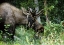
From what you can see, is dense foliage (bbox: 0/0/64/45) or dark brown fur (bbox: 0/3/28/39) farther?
dark brown fur (bbox: 0/3/28/39)

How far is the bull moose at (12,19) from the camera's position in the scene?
11.5 metres

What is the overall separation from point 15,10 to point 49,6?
2012mm

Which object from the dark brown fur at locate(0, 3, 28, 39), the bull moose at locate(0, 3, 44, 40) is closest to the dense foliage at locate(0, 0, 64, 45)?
the bull moose at locate(0, 3, 44, 40)

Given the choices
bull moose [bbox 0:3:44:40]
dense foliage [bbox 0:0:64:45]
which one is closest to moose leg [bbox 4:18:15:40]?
bull moose [bbox 0:3:44:40]

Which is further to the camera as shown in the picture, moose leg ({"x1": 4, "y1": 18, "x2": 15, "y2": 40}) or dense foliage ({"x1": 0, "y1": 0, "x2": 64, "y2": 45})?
moose leg ({"x1": 4, "y1": 18, "x2": 15, "y2": 40})

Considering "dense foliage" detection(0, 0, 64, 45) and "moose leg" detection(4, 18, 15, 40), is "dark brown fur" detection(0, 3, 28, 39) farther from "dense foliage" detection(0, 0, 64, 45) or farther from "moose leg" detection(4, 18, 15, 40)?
"dense foliage" detection(0, 0, 64, 45)

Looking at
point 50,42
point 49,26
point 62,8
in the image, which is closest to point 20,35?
point 49,26

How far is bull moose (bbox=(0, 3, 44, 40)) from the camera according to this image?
454 inches

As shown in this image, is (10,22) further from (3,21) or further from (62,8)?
(62,8)

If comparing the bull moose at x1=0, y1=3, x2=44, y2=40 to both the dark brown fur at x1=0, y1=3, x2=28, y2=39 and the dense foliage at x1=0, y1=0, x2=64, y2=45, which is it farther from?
the dense foliage at x1=0, y1=0, x2=64, y2=45

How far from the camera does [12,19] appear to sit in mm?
11656

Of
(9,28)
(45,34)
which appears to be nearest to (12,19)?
(9,28)

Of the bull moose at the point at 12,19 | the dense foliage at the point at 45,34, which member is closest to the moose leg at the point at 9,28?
the bull moose at the point at 12,19

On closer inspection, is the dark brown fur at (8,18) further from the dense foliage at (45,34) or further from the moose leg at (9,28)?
the dense foliage at (45,34)
